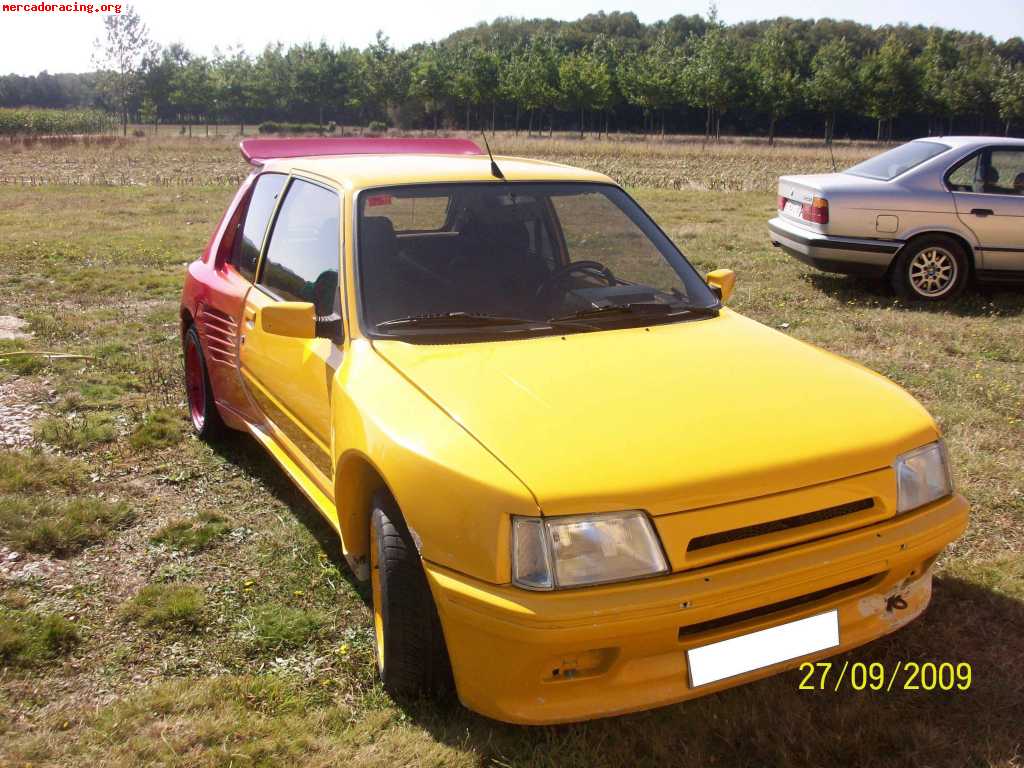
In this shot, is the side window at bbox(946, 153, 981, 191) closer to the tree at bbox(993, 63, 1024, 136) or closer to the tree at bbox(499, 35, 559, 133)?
the tree at bbox(993, 63, 1024, 136)

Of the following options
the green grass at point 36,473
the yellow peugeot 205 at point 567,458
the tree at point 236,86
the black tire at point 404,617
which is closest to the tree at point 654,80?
the tree at point 236,86

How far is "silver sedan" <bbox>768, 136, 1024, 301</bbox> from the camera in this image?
852cm

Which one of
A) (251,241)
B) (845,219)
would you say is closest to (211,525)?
(251,241)

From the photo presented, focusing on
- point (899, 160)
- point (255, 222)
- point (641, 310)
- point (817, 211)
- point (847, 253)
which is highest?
point (899, 160)

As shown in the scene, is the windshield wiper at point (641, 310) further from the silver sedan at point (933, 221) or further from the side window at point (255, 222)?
the silver sedan at point (933, 221)

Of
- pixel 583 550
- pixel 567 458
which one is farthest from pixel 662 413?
pixel 583 550

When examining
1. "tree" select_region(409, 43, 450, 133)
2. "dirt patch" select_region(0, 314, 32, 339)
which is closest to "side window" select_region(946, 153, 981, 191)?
"dirt patch" select_region(0, 314, 32, 339)

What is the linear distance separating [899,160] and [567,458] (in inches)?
317

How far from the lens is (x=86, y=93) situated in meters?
113

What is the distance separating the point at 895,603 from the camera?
2.61 m

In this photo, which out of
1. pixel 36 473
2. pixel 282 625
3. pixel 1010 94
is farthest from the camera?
pixel 1010 94

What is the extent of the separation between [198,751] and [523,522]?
122 centimetres

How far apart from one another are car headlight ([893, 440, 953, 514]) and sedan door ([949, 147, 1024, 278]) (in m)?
6.83

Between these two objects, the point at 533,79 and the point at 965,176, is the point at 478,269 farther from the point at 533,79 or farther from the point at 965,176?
the point at 533,79
